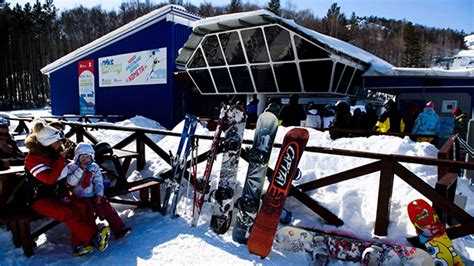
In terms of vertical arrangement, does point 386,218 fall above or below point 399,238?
above

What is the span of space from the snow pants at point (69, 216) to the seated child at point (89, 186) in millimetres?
147

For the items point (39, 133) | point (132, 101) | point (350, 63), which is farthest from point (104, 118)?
point (39, 133)

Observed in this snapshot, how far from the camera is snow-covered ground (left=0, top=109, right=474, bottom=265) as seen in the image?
9.53 feet

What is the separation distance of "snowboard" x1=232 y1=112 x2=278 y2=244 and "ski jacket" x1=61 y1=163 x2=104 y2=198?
1.55m

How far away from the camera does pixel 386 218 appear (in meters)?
3.08

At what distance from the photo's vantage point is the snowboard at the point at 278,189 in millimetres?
3012

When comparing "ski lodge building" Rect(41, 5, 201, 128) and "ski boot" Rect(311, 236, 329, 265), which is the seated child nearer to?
"ski boot" Rect(311, 236, 329, 265)

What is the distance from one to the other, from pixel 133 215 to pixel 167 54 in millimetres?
10946

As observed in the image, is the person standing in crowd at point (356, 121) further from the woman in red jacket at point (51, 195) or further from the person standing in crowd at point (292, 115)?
the woman in red jacket at point (51, 195)

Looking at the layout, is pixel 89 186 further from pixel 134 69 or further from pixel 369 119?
pixel 134 69

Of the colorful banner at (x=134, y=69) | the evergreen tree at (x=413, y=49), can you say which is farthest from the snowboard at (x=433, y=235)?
the evergreen tree at (x=413, y=49)

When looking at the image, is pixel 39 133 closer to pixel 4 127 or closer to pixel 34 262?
pixel 34 262

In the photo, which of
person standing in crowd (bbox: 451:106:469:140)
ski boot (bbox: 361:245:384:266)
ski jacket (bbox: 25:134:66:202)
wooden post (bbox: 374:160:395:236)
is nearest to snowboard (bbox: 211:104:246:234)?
ski boot (bbox: 361:245:384:266)

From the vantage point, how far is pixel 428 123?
6.26 metres
